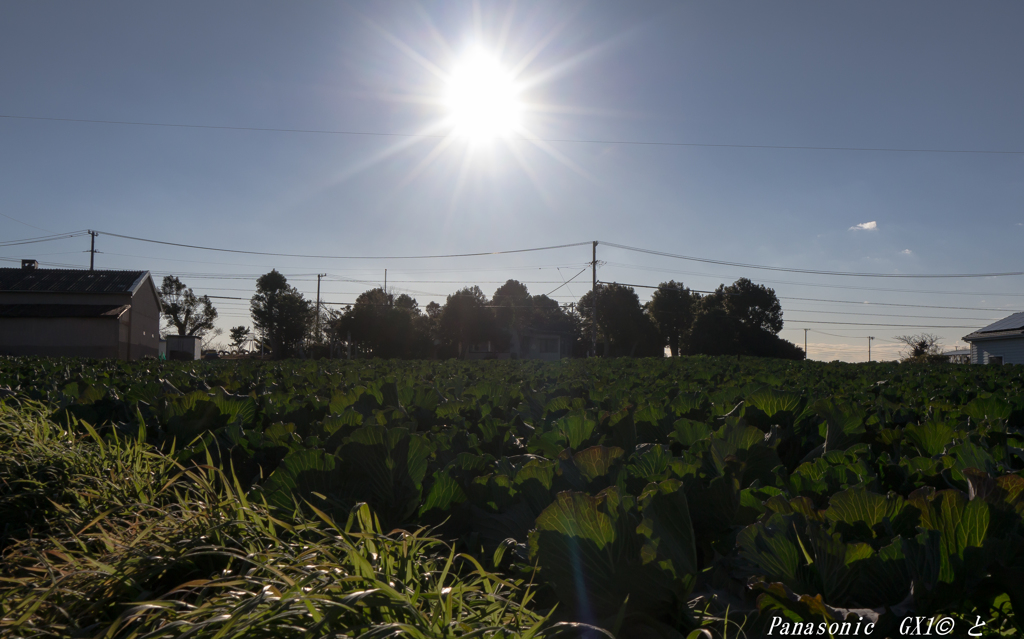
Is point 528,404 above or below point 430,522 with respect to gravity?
above

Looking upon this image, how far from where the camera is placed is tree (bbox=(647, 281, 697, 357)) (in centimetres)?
6662

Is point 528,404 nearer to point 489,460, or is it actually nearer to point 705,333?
point 489,460

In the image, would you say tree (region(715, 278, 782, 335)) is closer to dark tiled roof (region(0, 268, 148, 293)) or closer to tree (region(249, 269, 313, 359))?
tree (region(249, 269, 313, 359))

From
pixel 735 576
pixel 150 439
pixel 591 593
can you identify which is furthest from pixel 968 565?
pixel 150 439

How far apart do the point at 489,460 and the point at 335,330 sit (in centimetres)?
6094

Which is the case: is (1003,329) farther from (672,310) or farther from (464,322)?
(464,322)

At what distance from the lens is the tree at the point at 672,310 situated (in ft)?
219

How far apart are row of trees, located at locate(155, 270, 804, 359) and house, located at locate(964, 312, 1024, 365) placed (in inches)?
729

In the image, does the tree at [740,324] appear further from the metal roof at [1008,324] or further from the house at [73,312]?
the house at [73,312]

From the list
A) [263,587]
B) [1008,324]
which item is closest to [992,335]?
[1008,324]

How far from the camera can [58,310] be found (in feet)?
121

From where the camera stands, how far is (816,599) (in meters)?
0.81

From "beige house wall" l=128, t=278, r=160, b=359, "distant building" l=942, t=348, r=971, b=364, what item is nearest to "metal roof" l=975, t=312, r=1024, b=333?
"distant building" l=942, t=348, r=971, b=364

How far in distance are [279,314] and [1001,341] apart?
65204 mm
